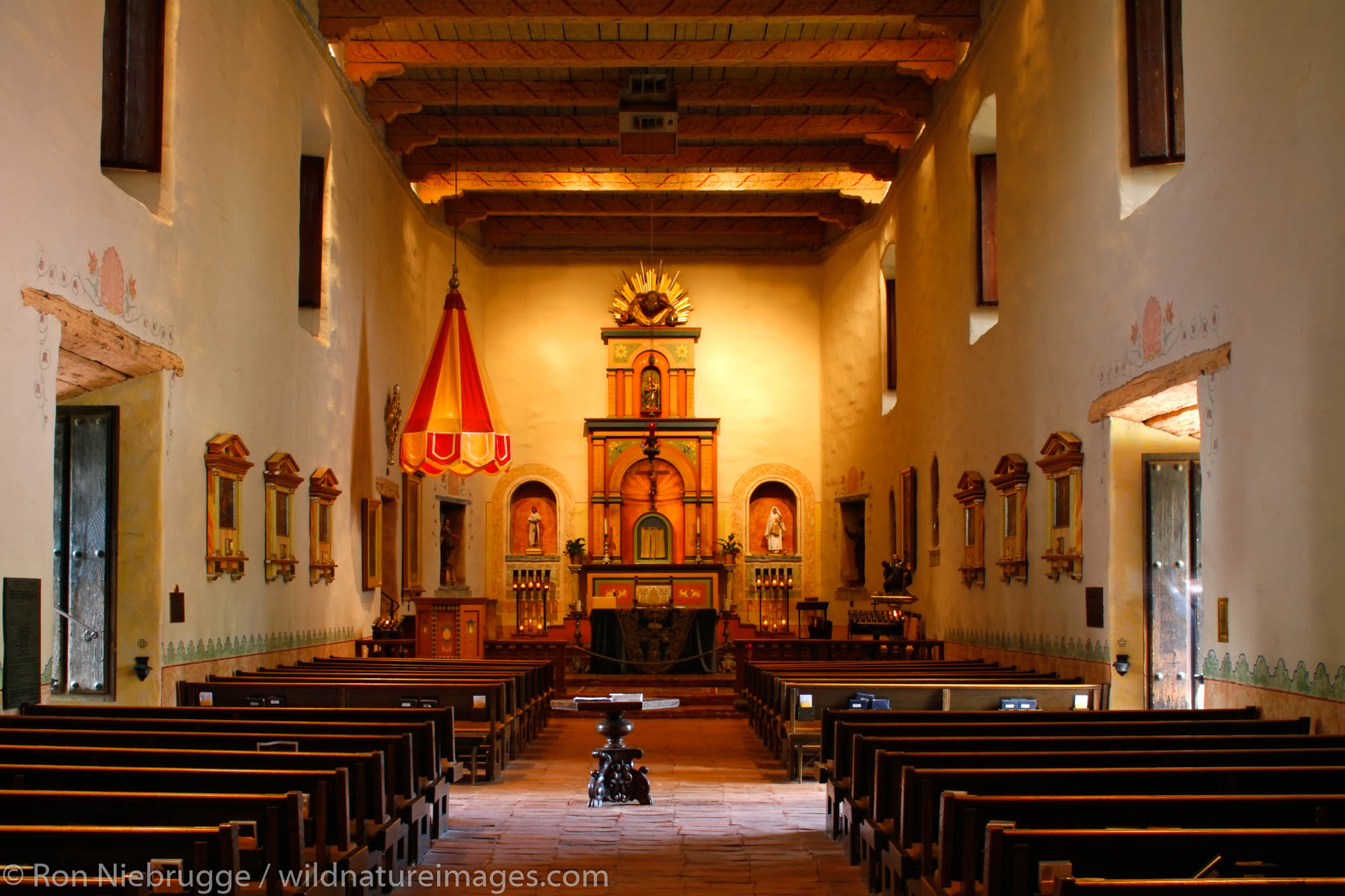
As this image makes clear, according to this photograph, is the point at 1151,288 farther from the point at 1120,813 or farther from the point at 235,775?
the point at 235,775

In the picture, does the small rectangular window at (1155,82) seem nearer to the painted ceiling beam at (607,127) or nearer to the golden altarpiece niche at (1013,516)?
the golden altarpiece niche at (1013,516)

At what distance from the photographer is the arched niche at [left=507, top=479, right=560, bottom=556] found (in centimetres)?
2064

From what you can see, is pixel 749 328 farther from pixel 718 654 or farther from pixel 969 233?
pixel 969 233

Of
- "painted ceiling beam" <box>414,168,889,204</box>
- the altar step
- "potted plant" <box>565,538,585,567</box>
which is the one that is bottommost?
the altar step

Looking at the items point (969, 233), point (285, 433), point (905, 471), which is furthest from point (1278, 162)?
point (905, 471)

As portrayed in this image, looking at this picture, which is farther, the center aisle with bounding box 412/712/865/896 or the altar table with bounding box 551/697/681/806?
the altar table with bounding box 551/697/681/806

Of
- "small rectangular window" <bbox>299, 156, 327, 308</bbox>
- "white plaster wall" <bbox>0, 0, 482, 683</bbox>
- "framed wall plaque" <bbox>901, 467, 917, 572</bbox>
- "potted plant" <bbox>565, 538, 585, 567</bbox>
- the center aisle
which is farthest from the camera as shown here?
"potted plant" <bbox>565, 538, 585, 567</bbox>

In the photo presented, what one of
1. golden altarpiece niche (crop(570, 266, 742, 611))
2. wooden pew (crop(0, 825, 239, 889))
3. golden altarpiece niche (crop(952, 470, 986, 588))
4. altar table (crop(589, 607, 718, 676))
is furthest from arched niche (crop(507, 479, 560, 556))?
wooden pew (crop(0, 825, 239, 889))

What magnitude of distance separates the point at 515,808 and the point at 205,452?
148 inches

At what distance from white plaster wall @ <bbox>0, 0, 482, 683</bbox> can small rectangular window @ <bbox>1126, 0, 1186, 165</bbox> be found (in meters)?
6.61

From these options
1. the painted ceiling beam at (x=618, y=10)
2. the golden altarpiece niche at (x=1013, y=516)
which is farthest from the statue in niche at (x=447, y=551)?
the golden altarpiece niche at (x=1013, y=516)

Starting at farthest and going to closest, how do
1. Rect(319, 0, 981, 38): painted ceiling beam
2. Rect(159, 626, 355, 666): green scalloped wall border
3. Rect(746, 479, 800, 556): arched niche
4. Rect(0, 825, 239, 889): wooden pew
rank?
Rect(746, 479, 800, 556): arched niche, Rect(319, 0, 981, 38): painted ceiling beam, Rect(159, 626, 355, 666): green scalloped wall border, Rect(0, 825, 239, 889): wooden pew

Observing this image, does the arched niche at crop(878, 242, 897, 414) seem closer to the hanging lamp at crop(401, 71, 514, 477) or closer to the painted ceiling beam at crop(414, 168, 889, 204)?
the painted ceiling beam at crop(414, 168, 889, 204)

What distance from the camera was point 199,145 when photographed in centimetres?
923
